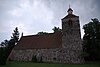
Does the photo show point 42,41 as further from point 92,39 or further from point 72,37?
point 92,39

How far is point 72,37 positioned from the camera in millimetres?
30719

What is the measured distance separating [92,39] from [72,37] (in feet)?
28.7

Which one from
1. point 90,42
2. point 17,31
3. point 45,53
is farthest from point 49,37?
point 17,31

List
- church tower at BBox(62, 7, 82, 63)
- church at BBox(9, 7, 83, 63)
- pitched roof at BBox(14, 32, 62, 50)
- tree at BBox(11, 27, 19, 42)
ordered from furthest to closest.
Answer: tree at BBox(11, 27, 19, 42)
pitched roof at BBox(14, 32, 62, 50)
church at BBox(9, 7, 83, 63)
church tower at BBox(62, 7, 82, 63)

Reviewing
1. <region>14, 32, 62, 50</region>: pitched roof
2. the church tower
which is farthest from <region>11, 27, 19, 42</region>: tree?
the church tower

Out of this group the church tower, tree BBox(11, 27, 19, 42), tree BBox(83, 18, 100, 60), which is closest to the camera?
the church tower

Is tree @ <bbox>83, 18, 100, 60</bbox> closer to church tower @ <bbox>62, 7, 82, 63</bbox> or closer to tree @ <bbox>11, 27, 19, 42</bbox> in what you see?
church tower @ <bbox>62, 7, 82, 63</bbox>

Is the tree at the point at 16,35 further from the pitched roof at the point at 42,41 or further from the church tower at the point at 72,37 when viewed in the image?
the church tower at the point at 72,37

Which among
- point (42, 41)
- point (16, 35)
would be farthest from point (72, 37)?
point (16, 35)

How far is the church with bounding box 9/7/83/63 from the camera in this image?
1177 inches

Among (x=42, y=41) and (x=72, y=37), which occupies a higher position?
(x=72, y=37)

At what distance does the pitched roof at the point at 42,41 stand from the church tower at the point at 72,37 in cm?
188

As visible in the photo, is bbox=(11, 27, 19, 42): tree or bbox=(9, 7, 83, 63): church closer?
bbox=(9, 7, 83, 63): church

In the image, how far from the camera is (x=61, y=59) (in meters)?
30.3
